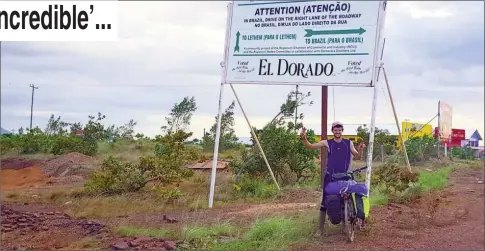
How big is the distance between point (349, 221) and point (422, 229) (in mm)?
1436

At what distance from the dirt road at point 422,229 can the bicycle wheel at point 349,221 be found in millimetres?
97

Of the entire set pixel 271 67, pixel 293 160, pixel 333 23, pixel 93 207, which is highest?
pixel 333 23

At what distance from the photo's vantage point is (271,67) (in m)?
10.6

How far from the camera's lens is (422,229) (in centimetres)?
810

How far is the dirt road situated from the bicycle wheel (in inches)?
3.8

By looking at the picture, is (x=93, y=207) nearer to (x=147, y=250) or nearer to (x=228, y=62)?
(x=228, y=62)

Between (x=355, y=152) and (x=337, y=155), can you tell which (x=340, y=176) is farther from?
(x=355, y=152)

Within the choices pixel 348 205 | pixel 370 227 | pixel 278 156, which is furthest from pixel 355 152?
pixel 278 156

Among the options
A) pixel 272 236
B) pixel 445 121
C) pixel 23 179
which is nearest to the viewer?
pixel 272 236

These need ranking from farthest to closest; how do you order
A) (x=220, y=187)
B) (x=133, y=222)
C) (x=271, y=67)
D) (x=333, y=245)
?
(x=220, y=187) → (x=271, y=67) → (x=133, y=222) → (x=333, y=245)

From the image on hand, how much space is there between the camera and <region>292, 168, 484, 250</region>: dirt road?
6.98 meters

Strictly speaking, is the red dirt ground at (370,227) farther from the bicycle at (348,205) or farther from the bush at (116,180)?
the bush at (116,180)

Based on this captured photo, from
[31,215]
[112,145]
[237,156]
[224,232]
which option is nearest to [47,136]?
[112,145]

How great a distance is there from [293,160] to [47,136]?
680 inches
